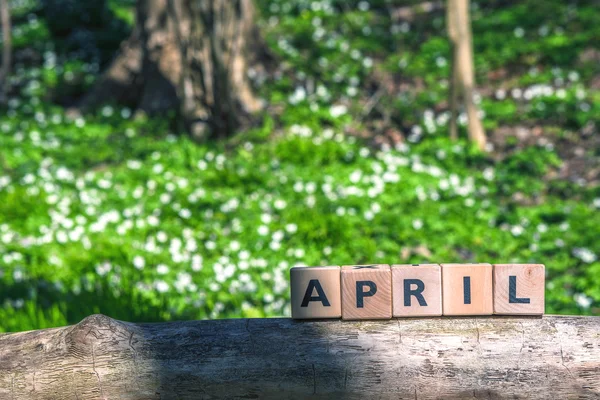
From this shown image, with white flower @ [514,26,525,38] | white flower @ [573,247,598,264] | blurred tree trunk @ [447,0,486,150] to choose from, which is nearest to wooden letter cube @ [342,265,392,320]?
white flower @ [573,247,598,264]

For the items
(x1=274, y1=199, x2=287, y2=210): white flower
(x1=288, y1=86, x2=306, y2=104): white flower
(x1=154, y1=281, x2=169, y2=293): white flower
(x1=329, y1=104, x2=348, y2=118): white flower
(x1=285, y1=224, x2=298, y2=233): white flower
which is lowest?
(x1=154, y1=281, x2=169, y2=293): white flower

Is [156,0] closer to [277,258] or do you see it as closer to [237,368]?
[277,258]

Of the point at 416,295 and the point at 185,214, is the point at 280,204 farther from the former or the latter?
the point at 416,295

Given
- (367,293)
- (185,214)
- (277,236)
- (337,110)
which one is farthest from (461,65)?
(367,293)

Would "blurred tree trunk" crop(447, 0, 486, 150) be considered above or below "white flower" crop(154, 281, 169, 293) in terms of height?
above

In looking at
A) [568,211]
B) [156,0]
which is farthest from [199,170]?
[568,211]

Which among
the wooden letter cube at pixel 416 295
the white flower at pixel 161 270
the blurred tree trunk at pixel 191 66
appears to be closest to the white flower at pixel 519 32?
the blurred tree trunk at pixel 191 66

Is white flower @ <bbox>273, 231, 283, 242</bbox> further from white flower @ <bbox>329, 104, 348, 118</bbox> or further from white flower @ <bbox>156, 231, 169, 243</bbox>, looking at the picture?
white flower @ <bbox>329, 104, 348, 118</bbox>
